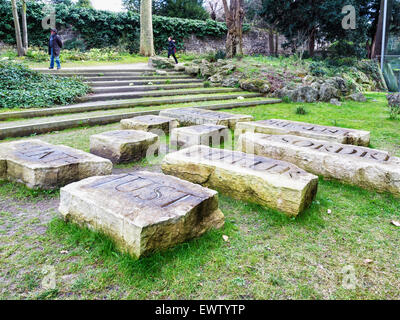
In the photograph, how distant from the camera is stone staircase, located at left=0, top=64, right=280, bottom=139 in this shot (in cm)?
601

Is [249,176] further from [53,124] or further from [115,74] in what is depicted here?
[115,74]

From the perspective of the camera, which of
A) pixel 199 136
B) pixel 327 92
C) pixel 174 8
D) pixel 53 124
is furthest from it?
pixel 174 8

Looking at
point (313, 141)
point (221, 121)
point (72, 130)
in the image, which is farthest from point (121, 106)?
point (313, 141)

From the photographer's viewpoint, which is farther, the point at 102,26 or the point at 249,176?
the point at 102,26

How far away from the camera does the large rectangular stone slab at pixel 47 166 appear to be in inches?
124

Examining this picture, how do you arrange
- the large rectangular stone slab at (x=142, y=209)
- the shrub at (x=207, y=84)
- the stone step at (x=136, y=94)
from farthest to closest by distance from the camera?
1. the shrub at (x=207, y=84)
2. the stone step at (x=136, y=94)
3. the large rectangular stone slab at (x=142, y=209)

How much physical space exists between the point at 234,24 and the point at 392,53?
839 cm

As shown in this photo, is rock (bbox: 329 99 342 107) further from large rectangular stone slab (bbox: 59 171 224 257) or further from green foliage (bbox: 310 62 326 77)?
large rectangular stone slab (bbox: 59 171 224 257)

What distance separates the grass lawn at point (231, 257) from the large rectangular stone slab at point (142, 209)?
9cm

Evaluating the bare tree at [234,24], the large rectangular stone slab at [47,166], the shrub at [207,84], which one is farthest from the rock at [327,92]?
the large rectangular stone slab at [47,166]

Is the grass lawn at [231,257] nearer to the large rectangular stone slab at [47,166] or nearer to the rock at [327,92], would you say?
the large rectangular stone slab at [47,166]

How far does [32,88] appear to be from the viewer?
786cm

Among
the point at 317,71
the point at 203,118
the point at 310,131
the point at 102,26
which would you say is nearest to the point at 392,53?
the point at 317,71
